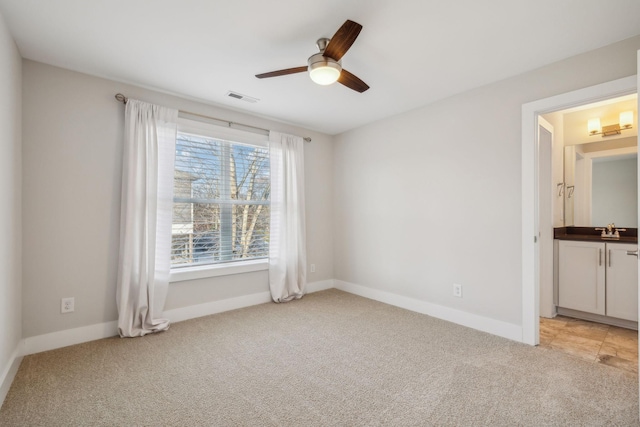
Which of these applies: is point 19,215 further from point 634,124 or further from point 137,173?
point 634,124

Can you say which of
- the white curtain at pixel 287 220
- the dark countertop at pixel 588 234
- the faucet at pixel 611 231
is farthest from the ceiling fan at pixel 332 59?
the faucet at pixel 611 231

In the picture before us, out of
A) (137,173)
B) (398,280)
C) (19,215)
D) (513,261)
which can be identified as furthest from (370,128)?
(19,215)

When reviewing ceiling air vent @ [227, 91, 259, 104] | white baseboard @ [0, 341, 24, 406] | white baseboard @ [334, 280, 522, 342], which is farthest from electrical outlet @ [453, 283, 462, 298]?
white baseboard @ [0, 341, 24, 406]

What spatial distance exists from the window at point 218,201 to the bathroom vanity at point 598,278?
349 cm

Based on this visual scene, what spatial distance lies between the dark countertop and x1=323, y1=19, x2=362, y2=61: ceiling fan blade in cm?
320

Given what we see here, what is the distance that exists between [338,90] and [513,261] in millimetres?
2319

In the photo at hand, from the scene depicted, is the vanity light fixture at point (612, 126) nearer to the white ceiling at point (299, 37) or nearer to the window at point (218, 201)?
the white ceiling at point (299, 37)

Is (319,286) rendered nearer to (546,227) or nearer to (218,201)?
(218,201)

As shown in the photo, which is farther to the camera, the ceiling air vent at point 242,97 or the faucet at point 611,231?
the faucet at point 611,231

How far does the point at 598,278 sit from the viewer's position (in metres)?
3.10

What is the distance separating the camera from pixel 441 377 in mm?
2051

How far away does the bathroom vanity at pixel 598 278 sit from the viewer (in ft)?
9.59

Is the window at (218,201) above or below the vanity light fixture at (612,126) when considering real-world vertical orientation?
below

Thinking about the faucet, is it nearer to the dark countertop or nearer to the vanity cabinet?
the dark countertop
